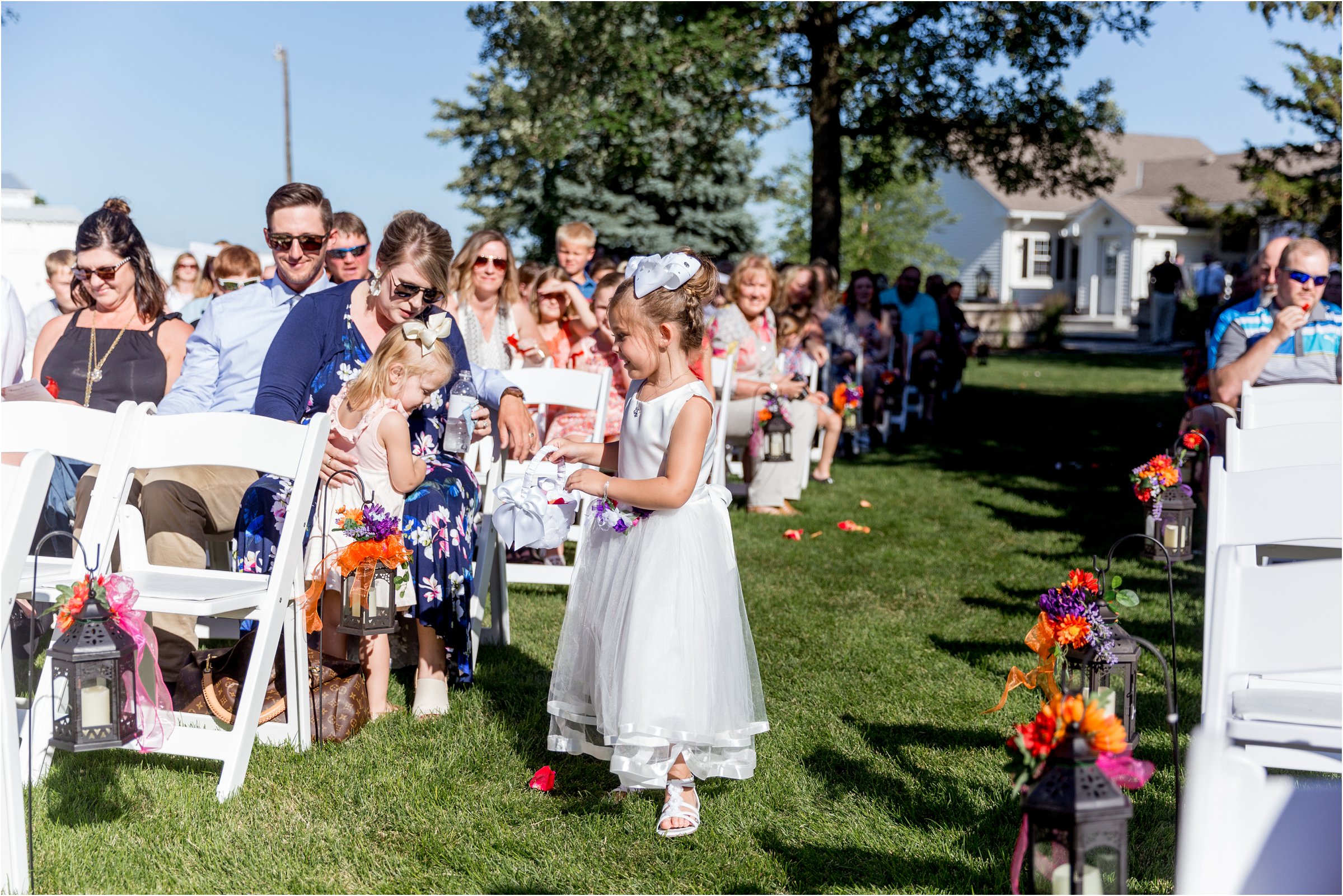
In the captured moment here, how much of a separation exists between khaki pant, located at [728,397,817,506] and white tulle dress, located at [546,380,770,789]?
4859 millimetres

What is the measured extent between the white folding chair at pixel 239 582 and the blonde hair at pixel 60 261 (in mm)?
5525

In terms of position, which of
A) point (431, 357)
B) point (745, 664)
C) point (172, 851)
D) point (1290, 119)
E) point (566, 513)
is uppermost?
point (1290, 119)

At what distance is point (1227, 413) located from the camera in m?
6.54

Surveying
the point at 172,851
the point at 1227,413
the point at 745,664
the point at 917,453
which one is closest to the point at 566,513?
the point at 745,664

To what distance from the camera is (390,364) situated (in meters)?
4.46

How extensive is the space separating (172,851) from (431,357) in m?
1.92

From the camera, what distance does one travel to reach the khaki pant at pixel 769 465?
8828 millimetres

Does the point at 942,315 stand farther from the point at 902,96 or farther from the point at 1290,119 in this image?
the point at 1290,119

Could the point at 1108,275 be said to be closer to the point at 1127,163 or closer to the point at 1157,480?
the point at 1127,163

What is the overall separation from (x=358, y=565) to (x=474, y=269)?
11.6 feet

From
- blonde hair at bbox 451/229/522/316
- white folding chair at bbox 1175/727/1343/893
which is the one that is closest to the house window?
blonde hair at bbox 451/229/522/316

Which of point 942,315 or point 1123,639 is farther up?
point 942,315

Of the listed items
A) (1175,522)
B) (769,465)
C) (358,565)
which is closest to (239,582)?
(358,565)

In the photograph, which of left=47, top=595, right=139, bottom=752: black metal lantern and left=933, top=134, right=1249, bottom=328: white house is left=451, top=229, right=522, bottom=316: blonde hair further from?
left=933, top=134, right=1249, bottom=328: white house
